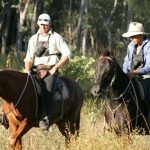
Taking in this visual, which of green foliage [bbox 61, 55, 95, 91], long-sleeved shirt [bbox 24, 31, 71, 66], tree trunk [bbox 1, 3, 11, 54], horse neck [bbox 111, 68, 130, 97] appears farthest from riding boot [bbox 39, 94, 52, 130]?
tree trunk [bbox 1, 3, 11, 54]

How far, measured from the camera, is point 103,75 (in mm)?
9070

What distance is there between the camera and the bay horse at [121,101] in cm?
923

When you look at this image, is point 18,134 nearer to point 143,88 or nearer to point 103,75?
point 103,75

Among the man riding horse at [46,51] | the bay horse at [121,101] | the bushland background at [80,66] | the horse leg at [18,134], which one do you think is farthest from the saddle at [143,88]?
the horse leg at [18,134]

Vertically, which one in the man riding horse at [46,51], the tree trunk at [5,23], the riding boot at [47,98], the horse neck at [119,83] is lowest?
the tree trunk at [5,23]

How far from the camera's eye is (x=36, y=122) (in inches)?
400

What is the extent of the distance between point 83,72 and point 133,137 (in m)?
10.5

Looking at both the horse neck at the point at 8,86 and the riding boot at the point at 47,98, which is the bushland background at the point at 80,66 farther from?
the horse neck at the point at 8,86

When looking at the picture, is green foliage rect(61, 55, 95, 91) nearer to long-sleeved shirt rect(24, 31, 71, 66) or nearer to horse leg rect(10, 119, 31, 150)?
long-sleeved shirt rect(24, 31, 71, 66)

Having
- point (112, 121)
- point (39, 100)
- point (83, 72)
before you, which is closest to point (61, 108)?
point (39, 100)

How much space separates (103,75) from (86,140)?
1.00 m

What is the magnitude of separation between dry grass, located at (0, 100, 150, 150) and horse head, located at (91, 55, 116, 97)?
0.64m

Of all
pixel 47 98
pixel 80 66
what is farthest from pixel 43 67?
pixel 80 66

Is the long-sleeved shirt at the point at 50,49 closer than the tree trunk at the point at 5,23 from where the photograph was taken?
Yes
